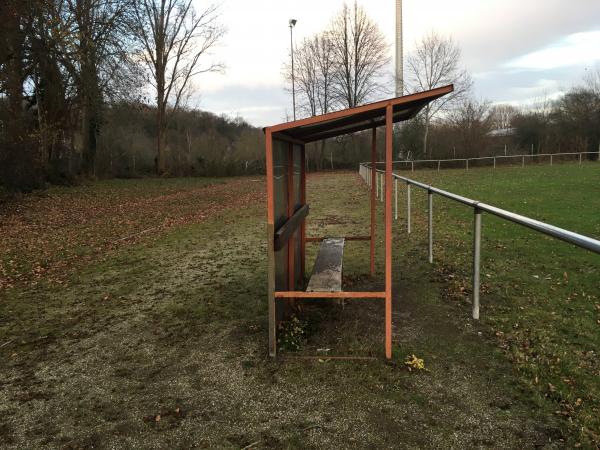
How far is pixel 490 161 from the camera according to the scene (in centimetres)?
3866

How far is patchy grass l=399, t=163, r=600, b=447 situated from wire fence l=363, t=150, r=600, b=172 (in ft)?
93.2

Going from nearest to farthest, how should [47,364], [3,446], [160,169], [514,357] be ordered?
[3,446] → [514,357] → [47,364] → [160,169]

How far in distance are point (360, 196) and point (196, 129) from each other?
43.5 meters

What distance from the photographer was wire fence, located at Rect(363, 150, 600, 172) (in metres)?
36.8

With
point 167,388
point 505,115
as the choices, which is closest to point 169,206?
point 167,388

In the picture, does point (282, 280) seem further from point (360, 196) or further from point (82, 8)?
point (82, 8)

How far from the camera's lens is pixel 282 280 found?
4523 mm

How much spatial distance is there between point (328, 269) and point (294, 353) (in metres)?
1.06

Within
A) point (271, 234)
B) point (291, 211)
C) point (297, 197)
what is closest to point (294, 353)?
point (271, 234)

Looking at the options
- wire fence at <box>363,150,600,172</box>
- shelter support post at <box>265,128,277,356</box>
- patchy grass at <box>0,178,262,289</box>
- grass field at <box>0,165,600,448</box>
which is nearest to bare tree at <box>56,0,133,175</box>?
patchy grass at <box>0,178,262,289</box>

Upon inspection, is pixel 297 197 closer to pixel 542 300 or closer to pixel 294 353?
pixel 294 353

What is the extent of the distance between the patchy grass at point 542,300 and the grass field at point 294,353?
0.06 ft

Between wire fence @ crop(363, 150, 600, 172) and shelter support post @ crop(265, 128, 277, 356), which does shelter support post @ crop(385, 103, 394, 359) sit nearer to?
shelter support post @ crop(265, 128, 277, 356)

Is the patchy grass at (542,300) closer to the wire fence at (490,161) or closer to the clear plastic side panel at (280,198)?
the clear plastic side panel at (280,198)
